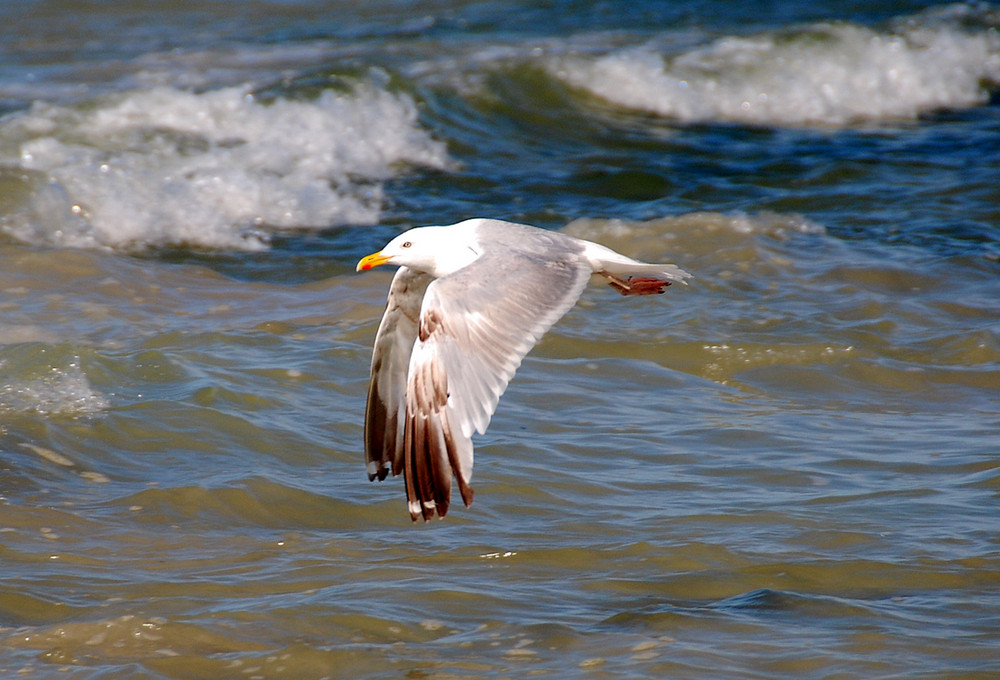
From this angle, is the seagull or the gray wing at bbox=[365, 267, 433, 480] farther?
the gray wing at bbox=[365, 267, 433, 480]

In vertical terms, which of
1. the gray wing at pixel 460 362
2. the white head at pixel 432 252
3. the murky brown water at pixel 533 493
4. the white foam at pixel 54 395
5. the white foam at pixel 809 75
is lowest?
the murky brown water at pixel 533 493

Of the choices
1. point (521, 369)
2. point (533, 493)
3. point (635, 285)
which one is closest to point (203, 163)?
point (521, 369)

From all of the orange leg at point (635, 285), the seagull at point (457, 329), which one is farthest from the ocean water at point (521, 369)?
the orange leg at point (635, 285)

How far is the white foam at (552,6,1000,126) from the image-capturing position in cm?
1175

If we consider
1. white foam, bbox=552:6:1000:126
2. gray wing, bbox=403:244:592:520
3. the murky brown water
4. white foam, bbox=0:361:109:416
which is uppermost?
white foam, bbox=552:6:1000:126

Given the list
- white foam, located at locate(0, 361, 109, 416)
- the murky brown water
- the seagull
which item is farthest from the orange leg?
white foam, located at locate(0, 361, 109, 416)

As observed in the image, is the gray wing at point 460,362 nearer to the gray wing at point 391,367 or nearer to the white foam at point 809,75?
the gray wing at point 391,367

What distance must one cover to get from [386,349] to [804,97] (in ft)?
27.8

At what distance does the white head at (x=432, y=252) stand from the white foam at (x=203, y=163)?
3.71 metres

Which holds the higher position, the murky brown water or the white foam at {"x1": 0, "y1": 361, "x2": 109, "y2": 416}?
the white foam at {"x1": 0, "y1": 361, "x2": 109, "y2": 416}

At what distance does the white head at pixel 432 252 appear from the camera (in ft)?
14.6

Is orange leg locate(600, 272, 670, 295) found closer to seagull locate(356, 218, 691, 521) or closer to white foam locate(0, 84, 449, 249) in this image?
seagull locate(356, 218, 691, 521)

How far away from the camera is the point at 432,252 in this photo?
4.50 m

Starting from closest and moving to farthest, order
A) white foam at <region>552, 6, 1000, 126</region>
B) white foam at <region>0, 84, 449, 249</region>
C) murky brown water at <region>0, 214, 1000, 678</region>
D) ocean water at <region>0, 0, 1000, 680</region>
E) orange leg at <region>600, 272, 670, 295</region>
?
murky brown water at <region>0, 214, 1000, 678</region>, ocean water at <region>0, 0, 1000, 680</region>, orange leg at <region>600, 272, 670, 295</region>, white foam at <region>0, 84, 449, 249</region>, white foam at <region>552, 6, 1000, 126</region>
